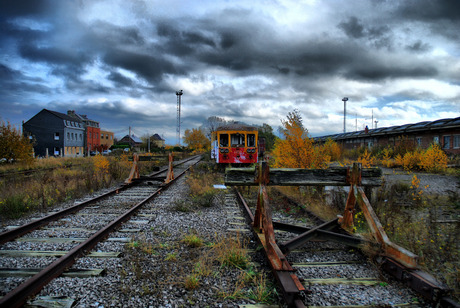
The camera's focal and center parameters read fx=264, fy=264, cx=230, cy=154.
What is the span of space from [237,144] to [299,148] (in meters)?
5.75

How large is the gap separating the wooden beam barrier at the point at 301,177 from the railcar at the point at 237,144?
990 cm

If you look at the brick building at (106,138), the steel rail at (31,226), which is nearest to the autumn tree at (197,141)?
the brick building at (106,138)

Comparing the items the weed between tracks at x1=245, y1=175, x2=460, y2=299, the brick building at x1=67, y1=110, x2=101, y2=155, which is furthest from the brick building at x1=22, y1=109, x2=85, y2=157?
the weed between tracks at x1=245, y1=175, x2=460, y2=299

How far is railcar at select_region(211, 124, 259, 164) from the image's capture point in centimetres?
1416

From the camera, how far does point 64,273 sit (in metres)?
3.17

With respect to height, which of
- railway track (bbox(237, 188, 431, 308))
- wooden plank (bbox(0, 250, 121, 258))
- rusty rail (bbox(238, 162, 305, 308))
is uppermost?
rusty rail (bbox(238, 162, 305, 308))

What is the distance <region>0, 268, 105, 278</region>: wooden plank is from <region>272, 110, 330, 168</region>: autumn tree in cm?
693

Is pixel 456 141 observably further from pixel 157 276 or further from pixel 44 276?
pixel 44 276

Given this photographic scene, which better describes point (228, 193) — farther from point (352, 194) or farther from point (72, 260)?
point (72, 260)

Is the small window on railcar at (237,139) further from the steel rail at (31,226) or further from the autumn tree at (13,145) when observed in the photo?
the autumn tree at (13,145)

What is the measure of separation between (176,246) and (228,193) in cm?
522

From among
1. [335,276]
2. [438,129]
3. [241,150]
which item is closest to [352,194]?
[335,276]

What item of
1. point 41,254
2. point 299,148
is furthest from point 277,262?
point 299,148

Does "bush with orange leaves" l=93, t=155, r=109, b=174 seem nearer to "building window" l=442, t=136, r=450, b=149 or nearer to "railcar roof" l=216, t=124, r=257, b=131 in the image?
"railcar roof" l=216, t=124, r=257, b=131
